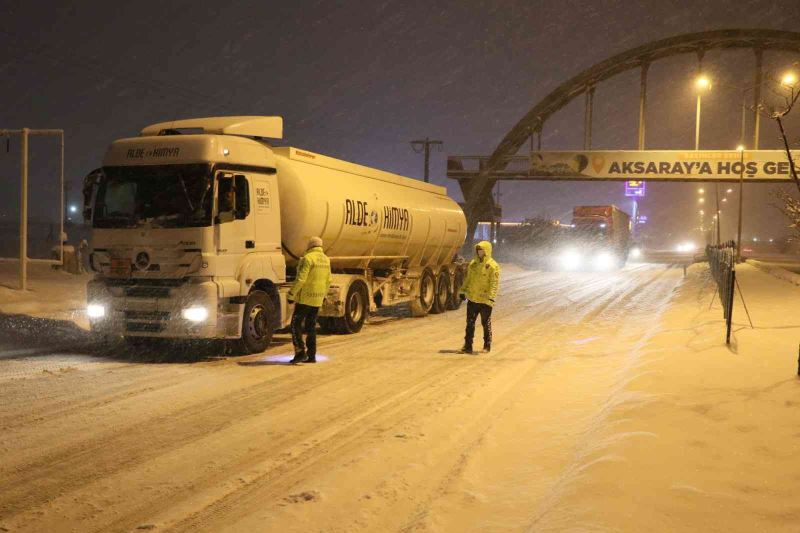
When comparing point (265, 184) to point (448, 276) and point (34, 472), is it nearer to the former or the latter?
point (34, 472)

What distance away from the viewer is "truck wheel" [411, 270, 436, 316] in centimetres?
1852

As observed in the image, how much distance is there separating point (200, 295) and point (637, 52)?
42.1 meters

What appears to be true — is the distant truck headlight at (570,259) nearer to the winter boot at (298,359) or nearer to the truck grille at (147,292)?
the winter boot at (298,359)

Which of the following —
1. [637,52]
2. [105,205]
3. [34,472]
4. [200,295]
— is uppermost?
[637,52]

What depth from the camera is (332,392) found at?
28.9 ft

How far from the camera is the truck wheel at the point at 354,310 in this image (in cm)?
1431

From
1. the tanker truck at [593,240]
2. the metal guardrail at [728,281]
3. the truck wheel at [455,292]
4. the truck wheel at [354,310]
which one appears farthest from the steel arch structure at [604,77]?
the truck wheel at [354,310]

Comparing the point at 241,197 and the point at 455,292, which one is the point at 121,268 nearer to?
the point at 241,197

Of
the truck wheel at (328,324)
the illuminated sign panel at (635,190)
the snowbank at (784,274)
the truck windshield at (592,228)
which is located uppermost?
the illuminated sign panel at (635,190)

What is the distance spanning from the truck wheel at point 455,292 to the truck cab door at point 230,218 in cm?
1021

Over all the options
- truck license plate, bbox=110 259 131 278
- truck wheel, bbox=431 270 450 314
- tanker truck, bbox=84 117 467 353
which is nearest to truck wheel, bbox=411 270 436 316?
truck wheel, bbox=431 270 450 314

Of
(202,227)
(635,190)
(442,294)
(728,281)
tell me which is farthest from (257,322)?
(635,190)

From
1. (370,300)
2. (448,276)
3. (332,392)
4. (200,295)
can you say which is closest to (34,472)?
(332,392)

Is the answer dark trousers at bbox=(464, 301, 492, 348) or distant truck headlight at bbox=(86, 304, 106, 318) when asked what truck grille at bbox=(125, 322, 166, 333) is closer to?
distant truck headlight at bbox=(86, 304, 106, 318)
